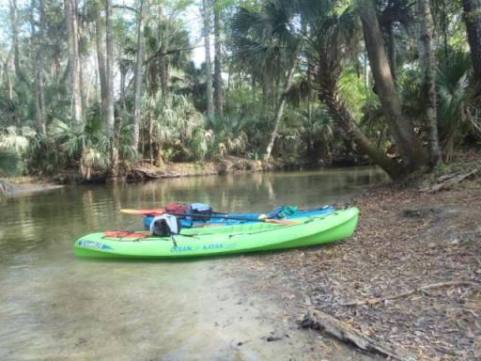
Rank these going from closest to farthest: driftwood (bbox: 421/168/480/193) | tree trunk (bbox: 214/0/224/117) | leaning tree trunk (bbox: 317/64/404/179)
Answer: driftwood (bbox: 421/168/480/193), leaning tree trunk (bbox: 317/64/404/179), tree trunk (bbox: 214/0/224/117)

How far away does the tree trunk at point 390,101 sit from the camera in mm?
11617

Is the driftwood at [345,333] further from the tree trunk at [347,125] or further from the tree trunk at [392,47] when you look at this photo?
the tree trunk at [392,47]

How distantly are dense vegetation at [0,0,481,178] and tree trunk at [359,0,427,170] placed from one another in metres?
0.03

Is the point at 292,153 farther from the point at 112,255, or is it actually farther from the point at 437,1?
the point at 112,255

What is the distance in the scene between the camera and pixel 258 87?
29531mm

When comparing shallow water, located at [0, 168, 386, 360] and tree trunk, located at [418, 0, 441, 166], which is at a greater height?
tree trunk, located at [418, 0, 441, 166]

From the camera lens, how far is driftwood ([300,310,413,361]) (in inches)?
145

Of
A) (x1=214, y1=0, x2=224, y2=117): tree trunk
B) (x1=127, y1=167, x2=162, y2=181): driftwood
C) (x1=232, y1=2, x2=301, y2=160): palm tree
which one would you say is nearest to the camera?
(x1=232, y1=2, x2=301, y2=160): palm tree

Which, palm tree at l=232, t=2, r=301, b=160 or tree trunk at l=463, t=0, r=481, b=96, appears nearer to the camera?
tree trunk at l=463, t=0, r=481, b=96

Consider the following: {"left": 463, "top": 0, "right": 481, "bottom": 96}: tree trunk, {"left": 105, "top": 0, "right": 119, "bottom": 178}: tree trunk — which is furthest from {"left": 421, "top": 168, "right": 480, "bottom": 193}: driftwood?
{"left": 105, "top": 0, "right": 119, "bottom": 178}: tree trunk

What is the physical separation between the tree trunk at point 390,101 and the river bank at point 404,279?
2897 millimetres

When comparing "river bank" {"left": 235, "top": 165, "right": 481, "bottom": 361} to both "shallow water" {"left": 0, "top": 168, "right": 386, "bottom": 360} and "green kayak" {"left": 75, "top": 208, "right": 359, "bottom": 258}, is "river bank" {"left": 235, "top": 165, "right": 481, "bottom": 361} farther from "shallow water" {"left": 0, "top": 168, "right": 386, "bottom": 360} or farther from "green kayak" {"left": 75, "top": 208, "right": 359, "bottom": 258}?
"shallow water" {"left": 0, "top": 168, "right": 386, "bottom": 360}

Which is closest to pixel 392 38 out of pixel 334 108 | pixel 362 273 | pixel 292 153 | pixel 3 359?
pixel 334 108

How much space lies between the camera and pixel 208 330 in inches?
181
